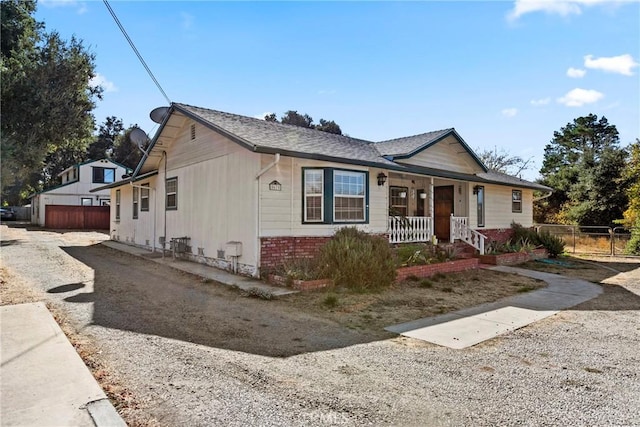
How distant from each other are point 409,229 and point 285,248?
485 cm

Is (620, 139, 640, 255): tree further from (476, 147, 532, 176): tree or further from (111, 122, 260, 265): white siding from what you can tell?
(111, 122, 260, 265): white siding

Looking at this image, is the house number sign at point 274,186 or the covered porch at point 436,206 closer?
the house number sign at point 274,186

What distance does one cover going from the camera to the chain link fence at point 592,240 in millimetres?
17891

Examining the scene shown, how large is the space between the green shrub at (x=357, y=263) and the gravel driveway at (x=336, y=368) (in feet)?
6.70

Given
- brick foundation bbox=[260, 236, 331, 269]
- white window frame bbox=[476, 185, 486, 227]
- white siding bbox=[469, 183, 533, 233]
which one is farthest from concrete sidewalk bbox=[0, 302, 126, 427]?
white window frame bbox=[476, 185, 486, 227]

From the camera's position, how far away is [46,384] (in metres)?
3.49

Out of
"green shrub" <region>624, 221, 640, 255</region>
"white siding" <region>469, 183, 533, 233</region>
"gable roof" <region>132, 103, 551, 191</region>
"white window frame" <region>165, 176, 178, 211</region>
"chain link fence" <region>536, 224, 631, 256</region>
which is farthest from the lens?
"chain link fence" <region>536, 224, 631, 256</region>

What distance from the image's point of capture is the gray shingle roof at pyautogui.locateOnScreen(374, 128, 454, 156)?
13336mm

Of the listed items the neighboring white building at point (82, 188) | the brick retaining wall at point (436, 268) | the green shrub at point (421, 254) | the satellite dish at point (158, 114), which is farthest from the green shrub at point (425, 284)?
the neighboring white building at point (82, 188)

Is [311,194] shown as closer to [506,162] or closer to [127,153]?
[506,162]

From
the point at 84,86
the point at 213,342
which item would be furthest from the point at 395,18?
the point at 84,86

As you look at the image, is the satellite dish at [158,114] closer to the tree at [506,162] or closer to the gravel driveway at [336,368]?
the gravel driveway at [336,368]

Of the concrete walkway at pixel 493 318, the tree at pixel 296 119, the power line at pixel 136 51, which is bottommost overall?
the concrete walkway at pixel 493 318

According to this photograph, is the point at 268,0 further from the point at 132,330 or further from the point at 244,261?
the point at 132,330
